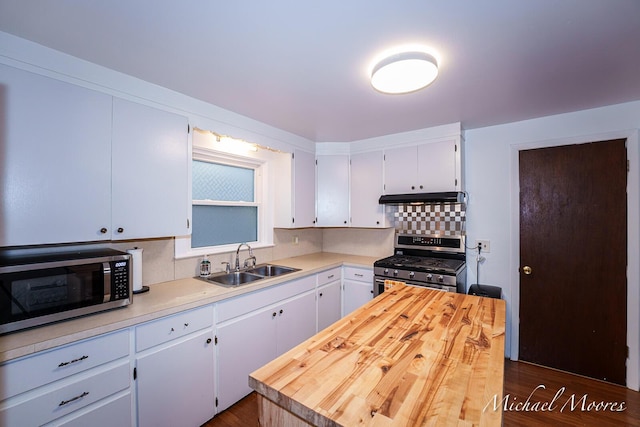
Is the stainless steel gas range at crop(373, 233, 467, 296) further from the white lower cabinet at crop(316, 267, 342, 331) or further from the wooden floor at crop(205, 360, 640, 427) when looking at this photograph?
the wooden floor at crop(205, 360, 640, 427)

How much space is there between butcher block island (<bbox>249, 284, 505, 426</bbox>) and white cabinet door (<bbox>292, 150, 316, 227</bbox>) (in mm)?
1822

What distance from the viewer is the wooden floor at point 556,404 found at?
1833 millimetres

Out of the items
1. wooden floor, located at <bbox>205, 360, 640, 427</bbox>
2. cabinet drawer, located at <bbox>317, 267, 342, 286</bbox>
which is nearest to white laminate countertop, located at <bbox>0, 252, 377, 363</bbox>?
cabinet drawer, located at <bbox>317, 267, 342, 286</bbox>

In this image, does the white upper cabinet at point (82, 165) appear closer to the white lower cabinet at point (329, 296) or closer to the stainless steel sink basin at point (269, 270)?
the stainless steel sink basin at point (269, 270)

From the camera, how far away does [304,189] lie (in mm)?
3090

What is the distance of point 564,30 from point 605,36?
0.24 meters

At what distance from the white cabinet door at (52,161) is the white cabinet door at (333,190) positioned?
6.91ft

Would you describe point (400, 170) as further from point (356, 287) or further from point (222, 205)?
point (222, 205)

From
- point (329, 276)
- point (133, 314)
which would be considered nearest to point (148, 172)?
point (133, 314)

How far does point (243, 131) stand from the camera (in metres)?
2.38

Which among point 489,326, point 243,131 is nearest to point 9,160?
point 243,131

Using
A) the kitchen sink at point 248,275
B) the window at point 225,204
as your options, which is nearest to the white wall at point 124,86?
the window at point 225,204

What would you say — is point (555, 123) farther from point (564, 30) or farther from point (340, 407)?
point (340, 407)

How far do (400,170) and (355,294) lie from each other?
A: 144 centimetres
